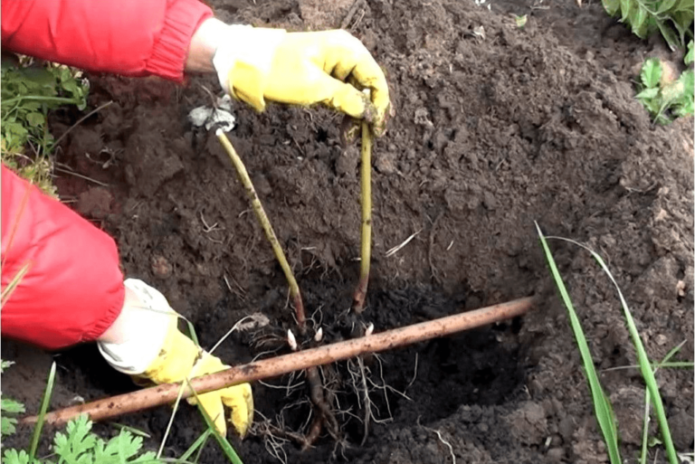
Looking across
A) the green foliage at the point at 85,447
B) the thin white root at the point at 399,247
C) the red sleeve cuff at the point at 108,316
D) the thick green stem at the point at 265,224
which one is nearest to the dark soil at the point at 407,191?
the thin white root at the point at 399,247

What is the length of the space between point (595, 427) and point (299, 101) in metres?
0.89

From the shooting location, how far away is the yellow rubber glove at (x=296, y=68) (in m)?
1.79

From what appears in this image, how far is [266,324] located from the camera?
2141 millimetres

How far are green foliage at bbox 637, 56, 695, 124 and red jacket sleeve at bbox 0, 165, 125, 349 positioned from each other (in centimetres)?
135

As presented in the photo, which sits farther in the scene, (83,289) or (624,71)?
(624,71)

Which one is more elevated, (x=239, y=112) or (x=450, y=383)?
(x=239, y=112)

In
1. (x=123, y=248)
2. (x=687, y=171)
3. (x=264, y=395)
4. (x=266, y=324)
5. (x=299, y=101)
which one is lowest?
(x=264, y=395)

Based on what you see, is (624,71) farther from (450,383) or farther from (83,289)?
(83,289)

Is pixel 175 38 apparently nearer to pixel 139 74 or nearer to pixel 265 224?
pixel 139 74

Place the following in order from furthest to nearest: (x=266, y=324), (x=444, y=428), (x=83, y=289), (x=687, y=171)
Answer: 1. (x=266, y=324)
2. (x=687, y=171)
3. (x=444, y=428)
4. (x=83, y=289)

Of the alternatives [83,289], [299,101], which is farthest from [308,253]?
[83,289]

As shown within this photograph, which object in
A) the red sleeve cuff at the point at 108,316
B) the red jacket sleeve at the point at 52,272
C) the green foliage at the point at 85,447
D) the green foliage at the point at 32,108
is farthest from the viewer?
the green foliage at the point at 32,108

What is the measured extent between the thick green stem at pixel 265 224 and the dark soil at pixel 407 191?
0.39 ft

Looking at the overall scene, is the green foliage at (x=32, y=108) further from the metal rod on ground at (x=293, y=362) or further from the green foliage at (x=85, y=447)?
the green foliage at (x=85, y=447)
